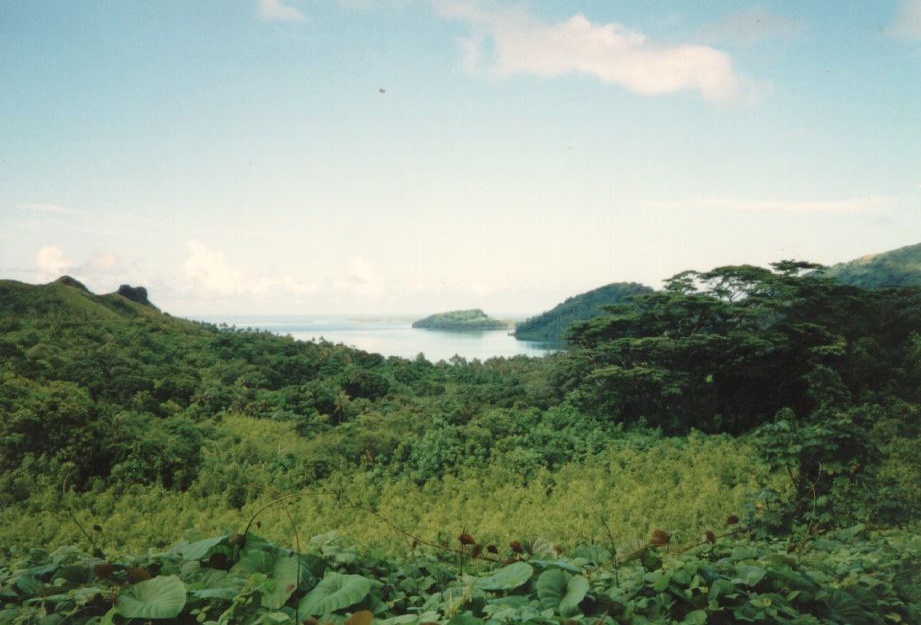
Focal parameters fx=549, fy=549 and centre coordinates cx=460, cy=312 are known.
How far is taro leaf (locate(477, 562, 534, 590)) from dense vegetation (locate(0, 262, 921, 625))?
0.01 m

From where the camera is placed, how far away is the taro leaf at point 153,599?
169 centimetres

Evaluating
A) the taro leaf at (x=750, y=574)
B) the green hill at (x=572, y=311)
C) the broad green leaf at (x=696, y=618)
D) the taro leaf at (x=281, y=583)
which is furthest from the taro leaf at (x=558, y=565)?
the green hill at (x=572, y=311)

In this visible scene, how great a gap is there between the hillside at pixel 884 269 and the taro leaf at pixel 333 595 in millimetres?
16021

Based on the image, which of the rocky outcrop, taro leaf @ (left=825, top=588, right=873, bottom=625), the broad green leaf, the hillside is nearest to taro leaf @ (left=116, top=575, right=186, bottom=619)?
the broad green leaf

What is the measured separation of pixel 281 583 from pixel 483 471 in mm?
6481

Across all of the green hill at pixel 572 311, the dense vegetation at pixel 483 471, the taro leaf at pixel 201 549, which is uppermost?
the green hill at pixel 572 311

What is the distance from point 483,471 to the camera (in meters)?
8.07

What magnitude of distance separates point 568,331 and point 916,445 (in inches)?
287

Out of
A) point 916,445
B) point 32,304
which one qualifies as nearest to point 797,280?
point 916,445

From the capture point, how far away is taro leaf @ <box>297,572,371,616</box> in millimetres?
1696

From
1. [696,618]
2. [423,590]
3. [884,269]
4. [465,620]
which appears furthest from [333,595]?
[884,269]

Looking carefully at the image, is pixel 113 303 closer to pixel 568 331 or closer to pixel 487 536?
pixel 568 331

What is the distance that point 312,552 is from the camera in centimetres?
218

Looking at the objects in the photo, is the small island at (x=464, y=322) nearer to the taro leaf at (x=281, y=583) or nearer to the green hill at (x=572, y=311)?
the green hill at (x=572, y=311)
